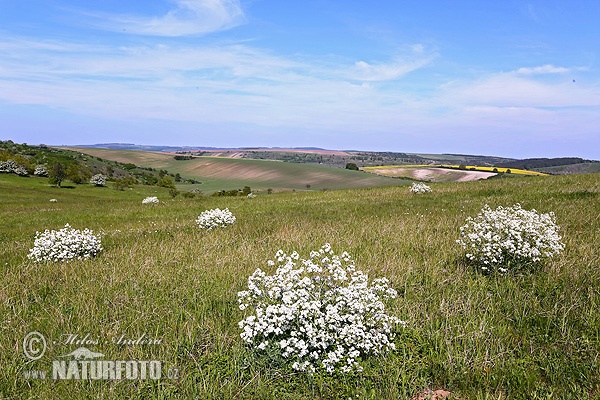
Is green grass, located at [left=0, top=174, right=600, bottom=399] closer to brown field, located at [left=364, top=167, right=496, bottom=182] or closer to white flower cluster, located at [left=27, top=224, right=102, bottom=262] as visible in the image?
white flower cluster, located at [left=27, top=224, right=102, bottom=262]

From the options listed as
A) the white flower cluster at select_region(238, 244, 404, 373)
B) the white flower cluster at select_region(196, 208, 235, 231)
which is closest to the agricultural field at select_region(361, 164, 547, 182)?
the white flower cluster at select_region(196, 208, 235, 231)

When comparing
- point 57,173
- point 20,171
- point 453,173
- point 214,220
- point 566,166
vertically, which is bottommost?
point 20,171

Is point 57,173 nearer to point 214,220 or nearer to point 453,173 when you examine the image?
point 214,220

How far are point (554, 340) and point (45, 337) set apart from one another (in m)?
6.27

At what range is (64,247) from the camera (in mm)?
8383

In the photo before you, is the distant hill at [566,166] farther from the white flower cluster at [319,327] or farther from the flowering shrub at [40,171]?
the flowering shrub at [40,171]

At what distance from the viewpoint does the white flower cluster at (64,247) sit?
834 cm

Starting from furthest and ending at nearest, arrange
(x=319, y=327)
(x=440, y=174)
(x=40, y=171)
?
(x=440, y=174) < (x=40, y=171) < (x=319, y=327)

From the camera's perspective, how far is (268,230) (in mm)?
11430

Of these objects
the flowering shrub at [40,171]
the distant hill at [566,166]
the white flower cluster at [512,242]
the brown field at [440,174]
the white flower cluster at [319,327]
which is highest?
the distant hill at [566,166]

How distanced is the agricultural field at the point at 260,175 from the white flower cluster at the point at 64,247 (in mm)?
65042

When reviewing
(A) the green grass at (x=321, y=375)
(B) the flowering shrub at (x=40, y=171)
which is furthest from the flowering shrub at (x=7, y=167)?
(A) the green grass at (x=321, y=375)

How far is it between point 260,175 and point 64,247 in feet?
307

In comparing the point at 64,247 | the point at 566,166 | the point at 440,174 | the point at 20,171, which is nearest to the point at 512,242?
the point at 64,247
